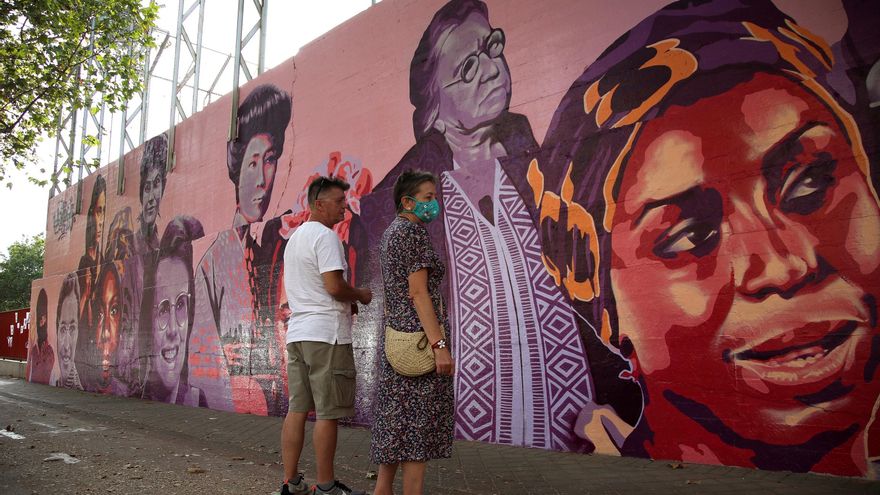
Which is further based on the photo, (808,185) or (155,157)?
(155,157)

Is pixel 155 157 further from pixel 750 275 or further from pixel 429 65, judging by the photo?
pixel 750 275

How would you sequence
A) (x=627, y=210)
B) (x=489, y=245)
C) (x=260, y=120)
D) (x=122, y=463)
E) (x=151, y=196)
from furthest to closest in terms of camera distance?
(x=151, y=196), (x=260, y=120), (x=489, y=245), (x=122, y=463), (x=627, y=210)

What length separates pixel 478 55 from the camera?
5.36 m

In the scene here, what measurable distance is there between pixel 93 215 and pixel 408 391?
12.3m

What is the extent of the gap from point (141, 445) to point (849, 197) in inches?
215

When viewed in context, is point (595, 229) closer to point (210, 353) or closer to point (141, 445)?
point (141, 445)

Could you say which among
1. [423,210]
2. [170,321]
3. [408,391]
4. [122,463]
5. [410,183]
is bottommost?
[122,463]

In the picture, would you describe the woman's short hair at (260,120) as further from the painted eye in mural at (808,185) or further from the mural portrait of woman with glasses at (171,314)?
the painted eye in mural at (808,185)

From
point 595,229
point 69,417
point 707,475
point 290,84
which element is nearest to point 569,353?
point 595,229

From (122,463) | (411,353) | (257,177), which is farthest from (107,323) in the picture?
(411,353)

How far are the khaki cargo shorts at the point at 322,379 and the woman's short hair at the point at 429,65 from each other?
303 cm

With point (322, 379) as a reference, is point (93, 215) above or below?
above

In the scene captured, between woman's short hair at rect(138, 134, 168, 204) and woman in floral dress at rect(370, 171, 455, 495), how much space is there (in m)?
8.78

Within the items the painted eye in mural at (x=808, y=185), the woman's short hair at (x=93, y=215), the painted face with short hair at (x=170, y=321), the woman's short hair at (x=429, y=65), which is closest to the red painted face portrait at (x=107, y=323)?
the woman's short hair at (x=93, y=215)
